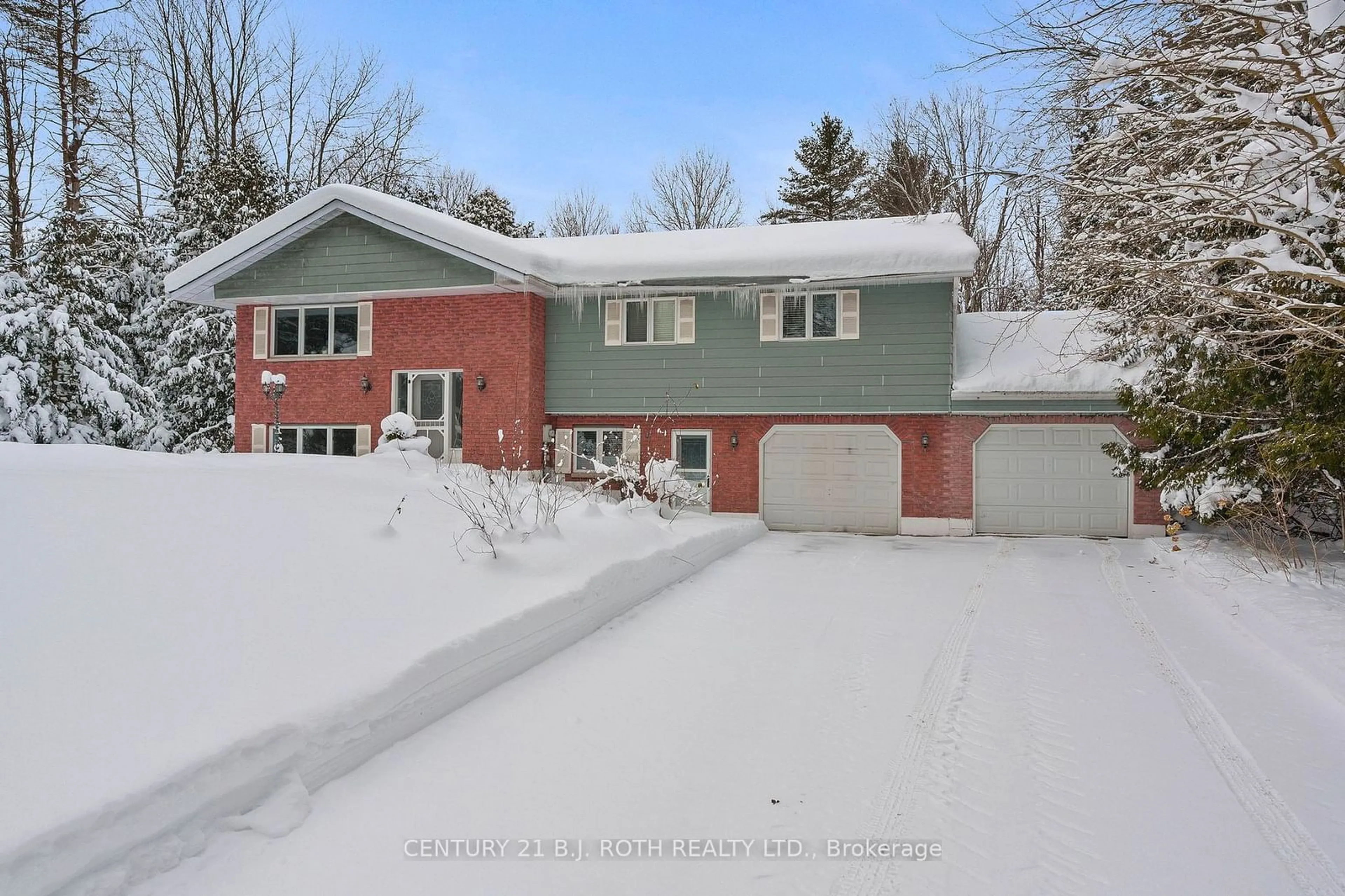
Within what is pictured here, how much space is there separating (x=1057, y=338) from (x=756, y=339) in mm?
5525

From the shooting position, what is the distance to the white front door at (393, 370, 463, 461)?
13.7m

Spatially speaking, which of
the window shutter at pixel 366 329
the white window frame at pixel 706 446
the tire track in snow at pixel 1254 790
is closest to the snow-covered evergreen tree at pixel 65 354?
the window shutter at pixel 366 329

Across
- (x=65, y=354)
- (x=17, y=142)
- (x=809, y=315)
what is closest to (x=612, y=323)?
(x=809, y=315)

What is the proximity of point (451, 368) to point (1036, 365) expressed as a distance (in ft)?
33.7

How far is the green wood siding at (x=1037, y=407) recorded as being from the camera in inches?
480

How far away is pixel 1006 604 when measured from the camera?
717 cm

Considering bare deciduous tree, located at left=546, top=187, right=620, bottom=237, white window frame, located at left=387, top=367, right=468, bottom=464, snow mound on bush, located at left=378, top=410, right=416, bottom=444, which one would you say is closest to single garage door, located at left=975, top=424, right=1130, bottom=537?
white window frame, located at left=387, top=367, right=468, bottom=464

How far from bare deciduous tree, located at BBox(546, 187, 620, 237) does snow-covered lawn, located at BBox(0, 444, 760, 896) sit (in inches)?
964

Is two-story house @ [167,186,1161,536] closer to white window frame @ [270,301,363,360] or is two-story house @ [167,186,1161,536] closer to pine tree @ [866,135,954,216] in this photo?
white window frame @ [270,301,363,360]

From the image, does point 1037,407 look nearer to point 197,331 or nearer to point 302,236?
point 302,236

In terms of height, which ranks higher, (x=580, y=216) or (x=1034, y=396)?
(x=580, y=216)

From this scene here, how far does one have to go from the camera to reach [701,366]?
13609 millimetres

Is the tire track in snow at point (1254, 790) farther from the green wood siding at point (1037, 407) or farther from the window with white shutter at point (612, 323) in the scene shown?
the window with white shutter at point (612, 323)

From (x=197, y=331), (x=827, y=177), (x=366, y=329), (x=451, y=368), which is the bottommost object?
(x=451, y=368)
